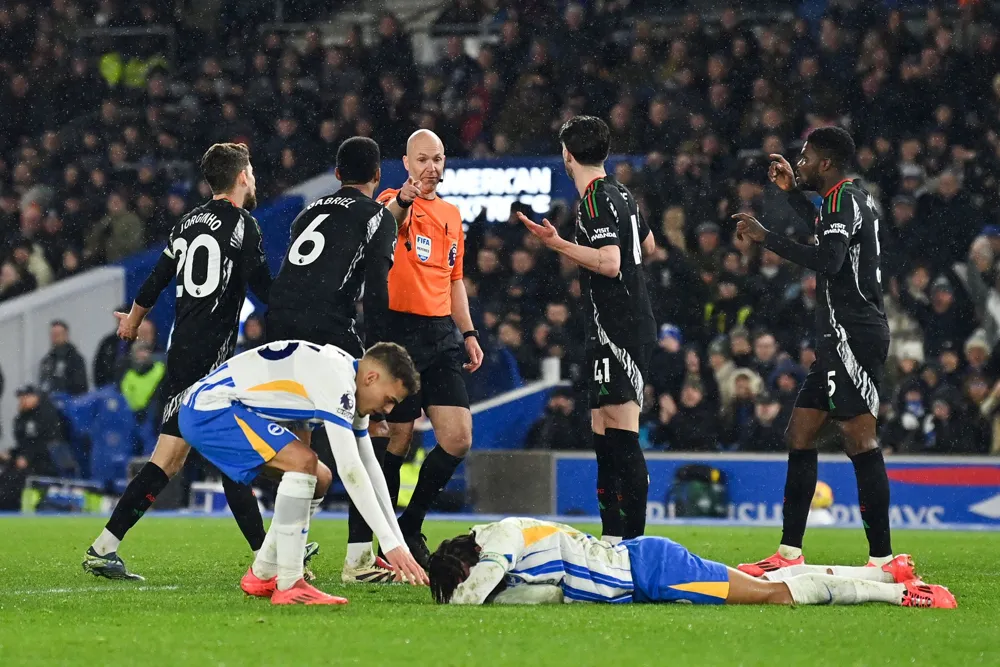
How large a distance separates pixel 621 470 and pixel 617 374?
0.48m

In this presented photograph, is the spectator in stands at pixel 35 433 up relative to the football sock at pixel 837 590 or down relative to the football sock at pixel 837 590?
up

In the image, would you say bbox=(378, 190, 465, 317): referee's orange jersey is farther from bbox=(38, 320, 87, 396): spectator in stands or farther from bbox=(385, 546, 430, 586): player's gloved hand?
bbox=(38, 320, 87, 396): spectator in stands

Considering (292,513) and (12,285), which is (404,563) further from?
(12,285)

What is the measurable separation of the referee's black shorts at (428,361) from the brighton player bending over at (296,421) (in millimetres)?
1371

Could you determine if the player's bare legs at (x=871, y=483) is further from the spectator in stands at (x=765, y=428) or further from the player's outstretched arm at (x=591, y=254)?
the spectator in stands at (x=765, y=428)

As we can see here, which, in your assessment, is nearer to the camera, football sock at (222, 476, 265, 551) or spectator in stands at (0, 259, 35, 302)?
football sock at (222, 476, 265, 551)

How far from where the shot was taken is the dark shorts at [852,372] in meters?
7.18

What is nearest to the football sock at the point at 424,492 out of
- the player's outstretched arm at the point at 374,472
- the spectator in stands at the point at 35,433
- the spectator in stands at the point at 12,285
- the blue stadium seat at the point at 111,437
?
the player's outstretched arm at the point at 374,472

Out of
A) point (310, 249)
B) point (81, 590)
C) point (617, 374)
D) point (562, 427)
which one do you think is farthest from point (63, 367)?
point (617, 374)

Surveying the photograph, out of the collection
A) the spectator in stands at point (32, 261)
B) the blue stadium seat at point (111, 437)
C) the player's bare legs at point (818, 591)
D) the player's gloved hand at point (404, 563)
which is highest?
the spectator in stands at point (32, 261)

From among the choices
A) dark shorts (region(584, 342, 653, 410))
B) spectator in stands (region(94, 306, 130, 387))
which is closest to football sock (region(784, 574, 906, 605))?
dark shorts (region(584, 342, 653, 410))

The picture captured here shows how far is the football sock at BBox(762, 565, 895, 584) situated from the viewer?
6.21 metres

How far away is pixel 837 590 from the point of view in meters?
6.13

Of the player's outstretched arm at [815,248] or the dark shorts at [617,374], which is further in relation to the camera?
the dark shorts at [617,374]
